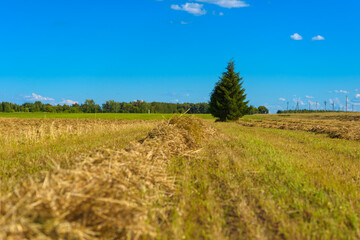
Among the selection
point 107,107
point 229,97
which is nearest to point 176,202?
point 229,97

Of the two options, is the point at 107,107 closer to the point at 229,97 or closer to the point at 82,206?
the point at 229,97

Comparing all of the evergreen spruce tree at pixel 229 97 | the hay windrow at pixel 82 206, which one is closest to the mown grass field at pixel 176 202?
the hay windrow at pixel 82 206

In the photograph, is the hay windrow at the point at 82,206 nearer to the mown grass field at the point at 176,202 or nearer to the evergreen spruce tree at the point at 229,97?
the mown grass field at the point at 176,202

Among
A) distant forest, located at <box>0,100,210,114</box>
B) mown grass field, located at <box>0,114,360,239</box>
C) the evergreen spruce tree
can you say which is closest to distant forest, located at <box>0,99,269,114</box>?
distant forest, located at <box>0,100,210,114</box>

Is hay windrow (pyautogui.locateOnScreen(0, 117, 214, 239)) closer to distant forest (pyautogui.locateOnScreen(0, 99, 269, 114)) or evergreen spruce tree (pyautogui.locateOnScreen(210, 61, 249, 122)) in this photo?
evergreen spruce tree (pyautogui.locateOnScreen(210, 61, 249, 122))

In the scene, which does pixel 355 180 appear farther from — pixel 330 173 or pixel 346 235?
pixel 346 235

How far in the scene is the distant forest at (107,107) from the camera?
11888 centimetres

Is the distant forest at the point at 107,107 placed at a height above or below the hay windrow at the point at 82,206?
above

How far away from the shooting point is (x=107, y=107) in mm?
133750

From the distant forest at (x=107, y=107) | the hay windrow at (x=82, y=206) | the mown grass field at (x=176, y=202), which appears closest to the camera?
the hay windrow at (x=82, y=206)

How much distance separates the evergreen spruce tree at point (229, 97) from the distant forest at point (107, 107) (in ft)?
249

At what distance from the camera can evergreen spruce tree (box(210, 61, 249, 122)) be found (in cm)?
3388

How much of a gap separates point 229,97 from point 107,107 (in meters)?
111

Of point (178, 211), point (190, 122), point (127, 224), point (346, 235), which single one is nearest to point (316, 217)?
point (346, 235)
